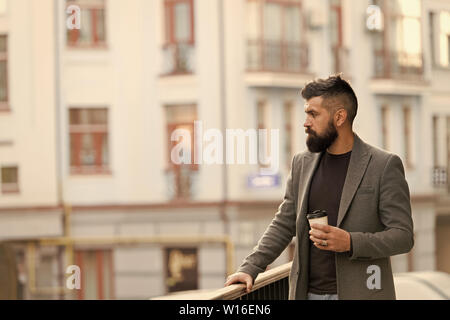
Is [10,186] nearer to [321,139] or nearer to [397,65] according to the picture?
[397,65]

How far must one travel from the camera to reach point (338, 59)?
829 centimetres

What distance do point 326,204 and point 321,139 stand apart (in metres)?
0.14

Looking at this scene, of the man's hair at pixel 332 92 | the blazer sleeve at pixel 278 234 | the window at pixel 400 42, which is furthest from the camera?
the window at pixel 400 42

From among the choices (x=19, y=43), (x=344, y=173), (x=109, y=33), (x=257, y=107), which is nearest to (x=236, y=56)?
(x=257, y=107)

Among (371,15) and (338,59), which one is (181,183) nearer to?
(338,59)

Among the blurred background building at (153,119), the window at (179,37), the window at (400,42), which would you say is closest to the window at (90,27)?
the blurred background building at (153,119)

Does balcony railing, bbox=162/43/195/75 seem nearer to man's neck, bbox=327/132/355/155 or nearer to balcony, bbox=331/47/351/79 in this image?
balcony, bbox=331/47/351/79

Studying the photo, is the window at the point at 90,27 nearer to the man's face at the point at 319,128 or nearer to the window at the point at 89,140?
the window at the point at 89,140

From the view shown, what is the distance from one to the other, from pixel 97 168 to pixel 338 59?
2.53 meters

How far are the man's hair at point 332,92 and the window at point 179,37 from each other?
6372 millimetres

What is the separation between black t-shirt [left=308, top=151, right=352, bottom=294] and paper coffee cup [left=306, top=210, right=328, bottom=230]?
77 millimetres

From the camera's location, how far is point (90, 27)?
830 centimetres

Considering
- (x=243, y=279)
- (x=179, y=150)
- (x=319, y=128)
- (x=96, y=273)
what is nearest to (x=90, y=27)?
(x=179, y=150)

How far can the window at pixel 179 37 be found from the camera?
27.1 feet
